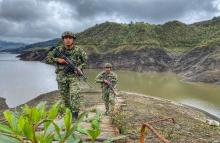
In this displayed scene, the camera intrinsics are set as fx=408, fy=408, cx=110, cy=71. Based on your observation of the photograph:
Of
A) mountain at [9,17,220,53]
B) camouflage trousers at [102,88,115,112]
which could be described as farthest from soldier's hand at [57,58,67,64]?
mountain at [9,17,220,53]

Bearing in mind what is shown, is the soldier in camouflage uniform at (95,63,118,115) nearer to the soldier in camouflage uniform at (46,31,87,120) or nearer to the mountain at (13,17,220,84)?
the soldier in camouflage uniform at (46,31,87,120)

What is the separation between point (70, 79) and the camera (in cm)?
937

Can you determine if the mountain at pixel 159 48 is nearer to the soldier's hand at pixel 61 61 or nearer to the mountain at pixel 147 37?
the mountain at pixel 147 37

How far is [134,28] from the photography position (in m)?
107

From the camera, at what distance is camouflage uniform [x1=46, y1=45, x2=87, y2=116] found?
30.5 ft

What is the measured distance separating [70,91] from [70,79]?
0.93 ft

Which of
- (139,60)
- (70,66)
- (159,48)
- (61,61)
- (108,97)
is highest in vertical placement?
(159,48)

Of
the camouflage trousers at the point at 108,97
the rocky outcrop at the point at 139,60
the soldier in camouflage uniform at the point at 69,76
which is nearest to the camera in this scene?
the soldier in camouflage uniform at the point at 69,76

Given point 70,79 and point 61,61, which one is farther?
point 70,79

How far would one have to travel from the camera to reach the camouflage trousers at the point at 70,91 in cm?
930

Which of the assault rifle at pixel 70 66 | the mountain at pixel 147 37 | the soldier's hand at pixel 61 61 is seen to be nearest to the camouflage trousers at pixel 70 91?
the assault rifle at pixel 70 66

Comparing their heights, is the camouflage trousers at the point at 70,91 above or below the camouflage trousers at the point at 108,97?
above

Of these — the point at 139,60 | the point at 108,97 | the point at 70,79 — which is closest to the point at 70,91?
the point at 70,79

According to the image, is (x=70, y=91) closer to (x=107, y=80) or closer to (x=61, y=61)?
(x=61, y=61)
